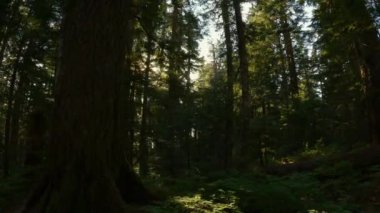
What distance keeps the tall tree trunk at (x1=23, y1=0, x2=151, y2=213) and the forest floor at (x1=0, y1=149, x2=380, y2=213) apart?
1072mm

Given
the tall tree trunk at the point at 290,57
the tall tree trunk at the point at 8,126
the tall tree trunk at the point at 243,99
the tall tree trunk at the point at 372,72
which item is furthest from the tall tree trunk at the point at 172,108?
the tall tree trunk at the point at 290,57

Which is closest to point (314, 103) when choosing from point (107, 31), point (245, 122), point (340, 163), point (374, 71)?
point (245, 122)

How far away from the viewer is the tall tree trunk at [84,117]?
5.96 meters

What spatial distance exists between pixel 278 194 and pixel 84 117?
139 inches

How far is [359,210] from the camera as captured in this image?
24.3ft

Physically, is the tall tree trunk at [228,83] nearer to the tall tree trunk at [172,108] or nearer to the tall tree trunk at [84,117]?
the tall tree trunk at [172,108]

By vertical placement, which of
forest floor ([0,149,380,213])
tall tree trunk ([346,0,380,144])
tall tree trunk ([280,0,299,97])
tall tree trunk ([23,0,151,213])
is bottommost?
forest floor ([0,149,380,213])

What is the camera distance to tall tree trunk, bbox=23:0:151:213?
5965 mm

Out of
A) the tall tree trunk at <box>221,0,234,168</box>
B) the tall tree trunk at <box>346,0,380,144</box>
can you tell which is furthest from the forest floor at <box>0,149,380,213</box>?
the tall tree trunk at <box>221,0,234,168</box>

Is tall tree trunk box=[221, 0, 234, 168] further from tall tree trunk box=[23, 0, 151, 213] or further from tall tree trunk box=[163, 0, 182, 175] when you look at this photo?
tall tree trunk box=[23, 0, 151, 213]

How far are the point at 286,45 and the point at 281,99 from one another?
16.2ft

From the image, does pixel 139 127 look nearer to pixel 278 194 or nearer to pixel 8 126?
pixel 8 126

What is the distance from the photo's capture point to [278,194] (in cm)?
735

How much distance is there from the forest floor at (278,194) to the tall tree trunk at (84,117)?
1072mm
